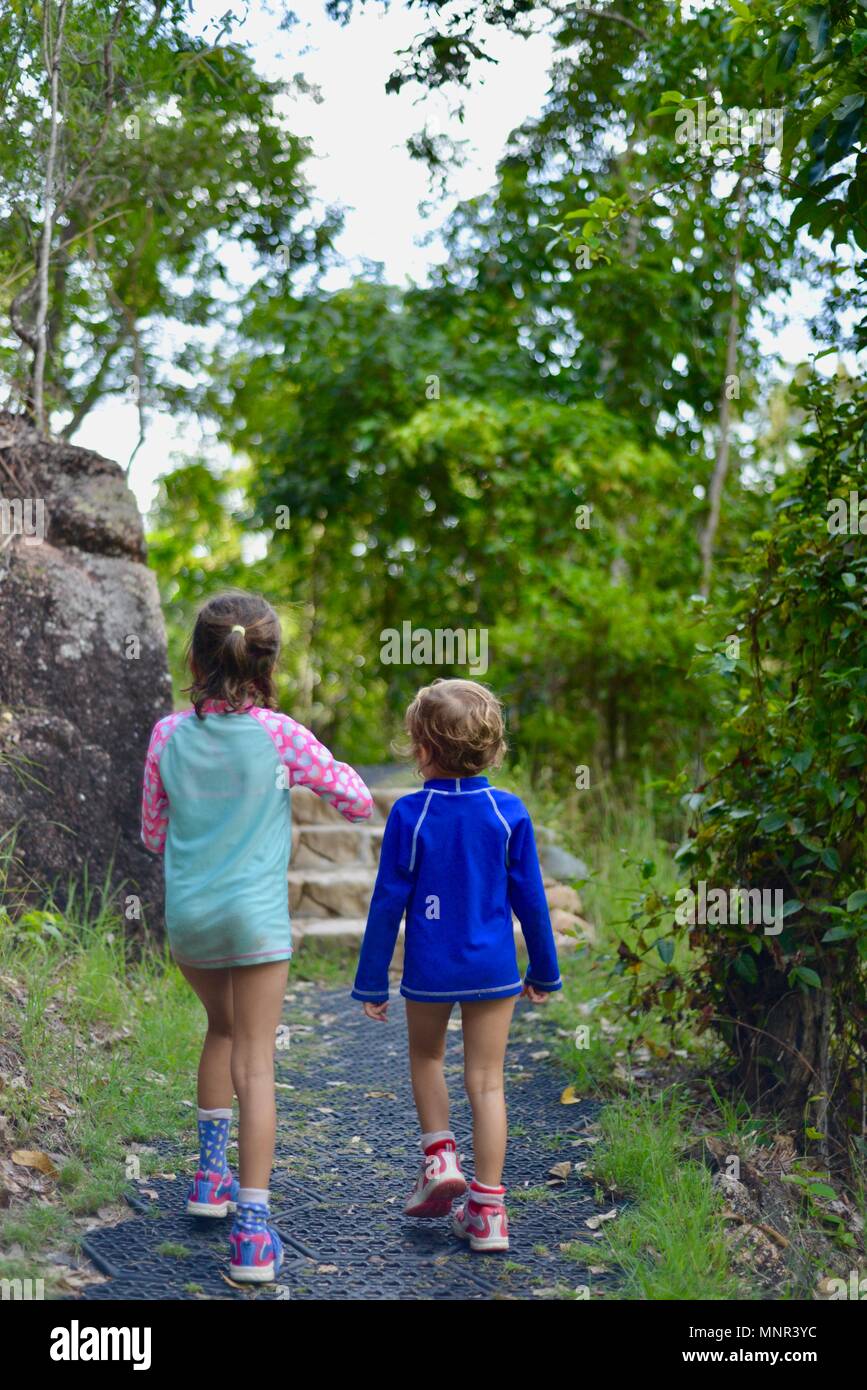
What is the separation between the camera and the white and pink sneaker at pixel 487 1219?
9.81 ft

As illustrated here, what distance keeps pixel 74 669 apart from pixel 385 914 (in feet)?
8.23

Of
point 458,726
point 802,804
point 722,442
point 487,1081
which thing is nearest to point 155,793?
point 458,726

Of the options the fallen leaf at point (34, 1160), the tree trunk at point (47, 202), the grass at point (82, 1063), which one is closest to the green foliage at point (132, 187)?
the tree trunk at point (47, 202)

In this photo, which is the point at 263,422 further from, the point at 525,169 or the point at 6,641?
the point at 6,641

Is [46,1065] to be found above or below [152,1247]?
above

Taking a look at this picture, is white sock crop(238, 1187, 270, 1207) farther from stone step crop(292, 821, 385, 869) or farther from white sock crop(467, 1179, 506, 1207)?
stone step crop(292, 821, 385, 869)

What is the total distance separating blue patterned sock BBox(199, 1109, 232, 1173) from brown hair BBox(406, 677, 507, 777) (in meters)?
0.98

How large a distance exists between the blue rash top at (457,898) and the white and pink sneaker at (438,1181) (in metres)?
0.41

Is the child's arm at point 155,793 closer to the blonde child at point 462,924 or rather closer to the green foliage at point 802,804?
the blonde child at point 462,924

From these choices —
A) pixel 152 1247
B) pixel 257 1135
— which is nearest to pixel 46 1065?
pixel 152 1247

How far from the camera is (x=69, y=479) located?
5.37 m

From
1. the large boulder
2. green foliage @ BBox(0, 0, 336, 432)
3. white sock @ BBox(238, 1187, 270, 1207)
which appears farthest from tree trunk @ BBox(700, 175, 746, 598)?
white sock @ BBox(238, 1187, 270, 1207)
